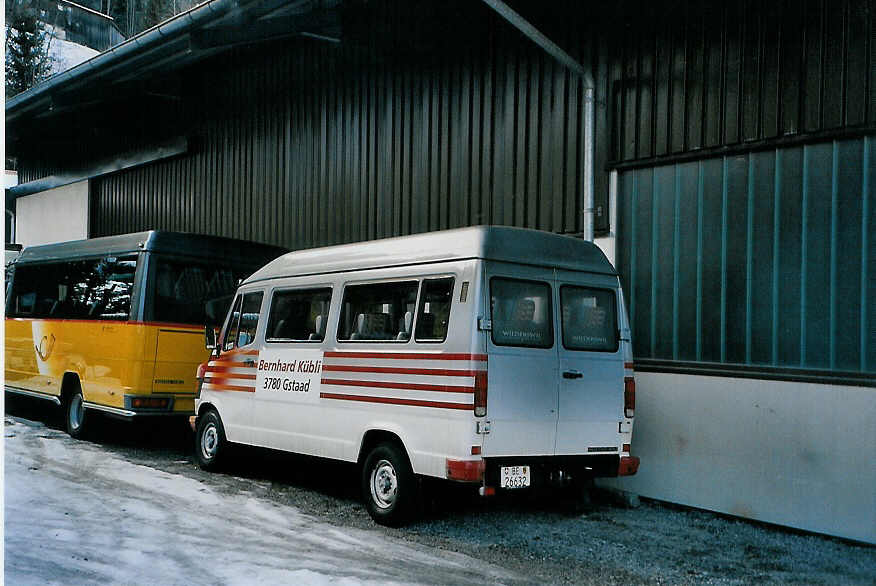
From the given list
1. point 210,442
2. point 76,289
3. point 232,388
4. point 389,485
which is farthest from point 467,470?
point 76,289

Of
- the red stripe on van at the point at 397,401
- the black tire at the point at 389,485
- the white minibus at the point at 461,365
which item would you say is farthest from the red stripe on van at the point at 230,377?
the black tire at the point at 389,485

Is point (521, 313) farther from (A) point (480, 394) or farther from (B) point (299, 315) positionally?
(B) point (299, 315)

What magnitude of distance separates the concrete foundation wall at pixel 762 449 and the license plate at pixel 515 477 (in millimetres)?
2440

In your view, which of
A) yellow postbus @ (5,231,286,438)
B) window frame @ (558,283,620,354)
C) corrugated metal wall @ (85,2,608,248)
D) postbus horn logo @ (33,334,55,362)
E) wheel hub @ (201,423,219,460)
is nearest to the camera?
window frame @ (558,283,620,354)

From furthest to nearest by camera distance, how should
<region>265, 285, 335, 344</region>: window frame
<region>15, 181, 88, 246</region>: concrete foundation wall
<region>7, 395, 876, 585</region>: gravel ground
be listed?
<region>15, 181, 88, 246</region>: concrete foundation wall → <region>265, 285, 335, 344</region>: window frame → <region>7, 395, 876, 585</region>: gravel ground

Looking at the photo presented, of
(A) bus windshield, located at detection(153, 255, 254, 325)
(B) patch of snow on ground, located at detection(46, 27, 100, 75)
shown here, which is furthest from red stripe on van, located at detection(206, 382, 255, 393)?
(B) patch of snow on ground, located at detection(46, 27, 100, 75)

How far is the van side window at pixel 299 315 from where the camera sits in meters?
8.76

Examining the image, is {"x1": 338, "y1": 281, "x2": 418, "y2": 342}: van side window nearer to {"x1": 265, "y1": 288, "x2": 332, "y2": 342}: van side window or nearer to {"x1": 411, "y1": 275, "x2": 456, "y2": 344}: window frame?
{"x1": 411, "y1": 275, "x2": 456, "y2": 344}: window frame

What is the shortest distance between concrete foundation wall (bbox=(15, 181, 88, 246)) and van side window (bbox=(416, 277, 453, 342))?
1684 centimetres

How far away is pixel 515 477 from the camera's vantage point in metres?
7.17

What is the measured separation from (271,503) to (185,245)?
4.66 meters

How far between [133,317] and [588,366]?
6.42 meters

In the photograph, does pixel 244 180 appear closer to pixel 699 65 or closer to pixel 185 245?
pixel 185 245

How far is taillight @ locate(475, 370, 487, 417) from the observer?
6.96m
